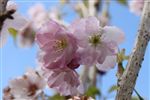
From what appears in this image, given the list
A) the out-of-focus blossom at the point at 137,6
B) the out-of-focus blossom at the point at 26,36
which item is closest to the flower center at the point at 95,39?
the out-of-focus blossom at the point at 137,6

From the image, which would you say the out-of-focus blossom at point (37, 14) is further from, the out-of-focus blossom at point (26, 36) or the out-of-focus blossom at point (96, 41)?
the out-of-focus blossom at point (96, 41)

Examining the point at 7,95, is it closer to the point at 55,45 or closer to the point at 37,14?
the point at 55,45

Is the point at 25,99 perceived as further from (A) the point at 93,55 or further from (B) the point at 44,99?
(A) the point at 93,55

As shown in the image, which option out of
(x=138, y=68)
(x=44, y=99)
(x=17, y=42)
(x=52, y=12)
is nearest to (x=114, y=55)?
(x=138, y=68)

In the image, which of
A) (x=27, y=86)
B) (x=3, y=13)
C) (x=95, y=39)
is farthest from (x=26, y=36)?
(x=3, y=13)

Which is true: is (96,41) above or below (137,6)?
below
